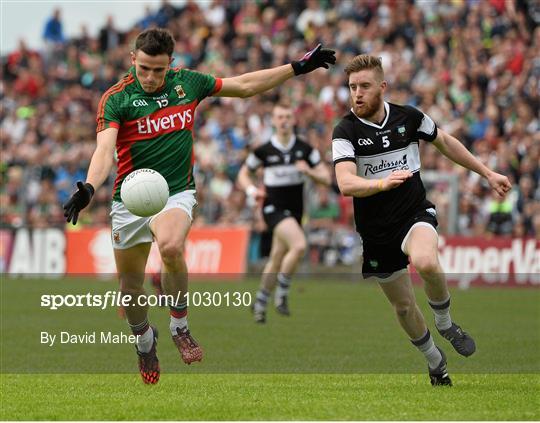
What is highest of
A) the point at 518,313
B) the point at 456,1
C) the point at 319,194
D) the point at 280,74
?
the point at 456,1

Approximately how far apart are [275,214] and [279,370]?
245 inches

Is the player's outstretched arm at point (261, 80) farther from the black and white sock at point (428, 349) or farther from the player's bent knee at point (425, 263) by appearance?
the black and white sock at point (428, 349)

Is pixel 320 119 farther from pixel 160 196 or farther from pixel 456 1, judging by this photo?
pixel 160 196

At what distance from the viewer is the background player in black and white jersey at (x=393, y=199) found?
9.01 m

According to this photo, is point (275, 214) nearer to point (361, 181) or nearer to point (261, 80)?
point (261, 80)

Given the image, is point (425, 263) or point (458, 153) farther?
point (458, 153)

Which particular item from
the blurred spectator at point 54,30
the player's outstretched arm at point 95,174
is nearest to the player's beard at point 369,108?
the player's outstretched arm at point 95,174

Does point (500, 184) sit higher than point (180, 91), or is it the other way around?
point (180, 91)

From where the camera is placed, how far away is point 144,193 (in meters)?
9.10

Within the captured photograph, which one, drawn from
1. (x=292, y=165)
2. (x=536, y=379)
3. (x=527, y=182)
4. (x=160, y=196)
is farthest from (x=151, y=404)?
(x=527, y=182)

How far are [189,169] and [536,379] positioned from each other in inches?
132

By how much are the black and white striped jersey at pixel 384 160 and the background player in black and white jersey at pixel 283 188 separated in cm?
683

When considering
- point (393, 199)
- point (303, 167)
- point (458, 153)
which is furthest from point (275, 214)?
point (393, 199)

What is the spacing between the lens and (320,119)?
85.2 ft
